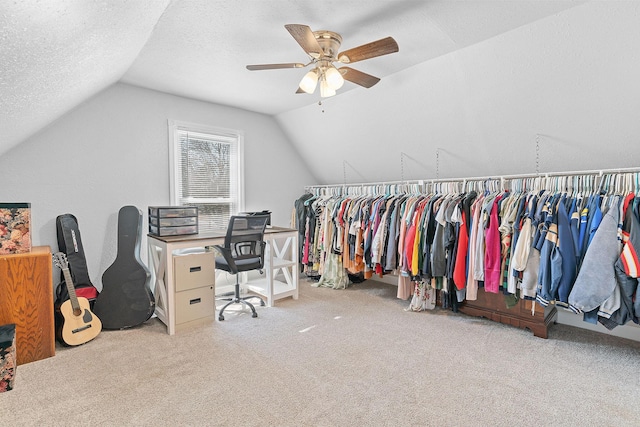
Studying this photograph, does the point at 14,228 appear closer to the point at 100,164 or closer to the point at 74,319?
the point at 74,319

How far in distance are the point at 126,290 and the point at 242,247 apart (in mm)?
1103

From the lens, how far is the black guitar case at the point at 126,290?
2912 millimetres

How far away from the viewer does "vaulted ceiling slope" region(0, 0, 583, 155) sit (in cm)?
142

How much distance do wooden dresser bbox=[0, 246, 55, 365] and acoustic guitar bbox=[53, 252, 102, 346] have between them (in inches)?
5.0

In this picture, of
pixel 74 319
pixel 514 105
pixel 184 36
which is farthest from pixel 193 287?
pixel 514 105

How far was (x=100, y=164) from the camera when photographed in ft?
10.6

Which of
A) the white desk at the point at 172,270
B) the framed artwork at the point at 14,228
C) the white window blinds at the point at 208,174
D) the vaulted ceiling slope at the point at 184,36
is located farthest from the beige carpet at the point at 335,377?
the vaulted ceiling slope at the point at 184,36

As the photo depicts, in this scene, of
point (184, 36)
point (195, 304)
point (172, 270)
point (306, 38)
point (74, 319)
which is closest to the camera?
point (306, 38)

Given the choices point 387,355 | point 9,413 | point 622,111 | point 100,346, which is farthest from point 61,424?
point 622,111

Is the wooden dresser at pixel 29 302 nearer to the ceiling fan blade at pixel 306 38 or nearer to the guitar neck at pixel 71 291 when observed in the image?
the guitar neck at pixel 71 291

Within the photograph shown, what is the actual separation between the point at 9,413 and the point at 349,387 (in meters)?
1.94

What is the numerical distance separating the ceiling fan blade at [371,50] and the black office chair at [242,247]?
5.83ft

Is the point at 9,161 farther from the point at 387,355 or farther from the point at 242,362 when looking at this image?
the point at 387,355

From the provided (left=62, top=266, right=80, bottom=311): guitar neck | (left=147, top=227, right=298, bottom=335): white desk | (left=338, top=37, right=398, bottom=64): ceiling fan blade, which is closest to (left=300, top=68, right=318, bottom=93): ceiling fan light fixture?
(left=338, top=37, right=398, bottom=64): ceiling fan blade
